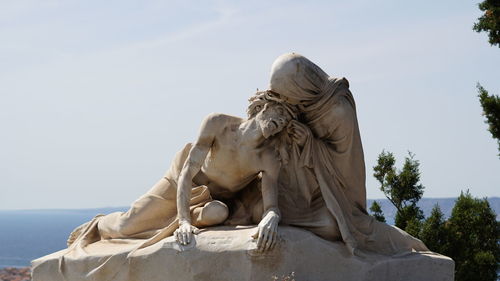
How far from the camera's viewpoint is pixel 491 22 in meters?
14.8

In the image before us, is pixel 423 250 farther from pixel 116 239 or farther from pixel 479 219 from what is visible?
pixel 479 219

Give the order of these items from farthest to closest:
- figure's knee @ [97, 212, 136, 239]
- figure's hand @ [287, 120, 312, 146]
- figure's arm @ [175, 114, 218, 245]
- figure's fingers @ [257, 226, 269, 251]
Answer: figure's knee @ [97, 212, 136, 239]
figure's hand @ [287, 120, 312, 146]
figure's arm @ [175, 114, 218, 245]
figure's fingers @ [257, 226, 269, 251]

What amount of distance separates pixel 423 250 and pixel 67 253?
3.56 meters

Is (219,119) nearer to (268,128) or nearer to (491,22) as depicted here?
(268,128)

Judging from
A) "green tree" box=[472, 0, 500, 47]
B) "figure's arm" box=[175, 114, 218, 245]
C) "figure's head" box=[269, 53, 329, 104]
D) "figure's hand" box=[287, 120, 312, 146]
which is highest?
"green tree" box=[472, 0, 500, 47]

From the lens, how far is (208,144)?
996 cm

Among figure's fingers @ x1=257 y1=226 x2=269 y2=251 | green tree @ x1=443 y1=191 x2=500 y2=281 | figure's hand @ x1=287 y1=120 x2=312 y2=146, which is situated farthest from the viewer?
green tree @ x1=443 y1=191 x2=500 y2=281

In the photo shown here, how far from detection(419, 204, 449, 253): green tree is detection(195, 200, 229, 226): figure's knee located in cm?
558

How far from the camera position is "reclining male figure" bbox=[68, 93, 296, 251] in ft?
32.2

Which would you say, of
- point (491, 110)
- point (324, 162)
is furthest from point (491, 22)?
point (324, 162)

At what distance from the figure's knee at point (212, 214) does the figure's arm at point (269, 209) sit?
0.41 m

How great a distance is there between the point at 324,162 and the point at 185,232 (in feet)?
5.28

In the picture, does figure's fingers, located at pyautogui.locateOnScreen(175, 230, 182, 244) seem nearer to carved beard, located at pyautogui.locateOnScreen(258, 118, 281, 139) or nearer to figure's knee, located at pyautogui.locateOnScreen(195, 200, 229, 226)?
figure's knee, located at pyautogui.locateOnScreen(195, 200, 229, 226)

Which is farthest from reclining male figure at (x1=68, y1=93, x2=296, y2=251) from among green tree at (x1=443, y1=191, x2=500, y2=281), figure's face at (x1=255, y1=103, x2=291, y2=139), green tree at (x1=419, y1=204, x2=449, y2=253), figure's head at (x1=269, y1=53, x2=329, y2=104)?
green tree at (x1=443, y1=191, x2=500, y2=281)
